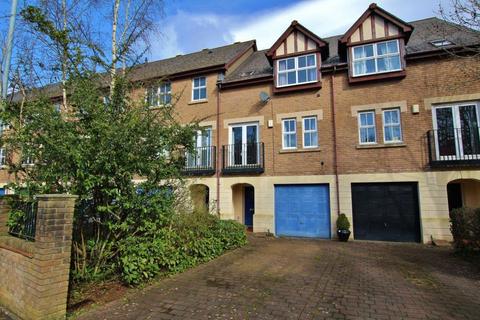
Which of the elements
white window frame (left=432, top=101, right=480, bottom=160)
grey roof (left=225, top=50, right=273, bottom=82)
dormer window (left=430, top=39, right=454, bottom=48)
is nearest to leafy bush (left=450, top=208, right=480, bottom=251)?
white window frame (left=432, top=101, right=480, bottom=160)

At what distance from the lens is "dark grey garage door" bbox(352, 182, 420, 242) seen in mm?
11398

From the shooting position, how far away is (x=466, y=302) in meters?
5.08

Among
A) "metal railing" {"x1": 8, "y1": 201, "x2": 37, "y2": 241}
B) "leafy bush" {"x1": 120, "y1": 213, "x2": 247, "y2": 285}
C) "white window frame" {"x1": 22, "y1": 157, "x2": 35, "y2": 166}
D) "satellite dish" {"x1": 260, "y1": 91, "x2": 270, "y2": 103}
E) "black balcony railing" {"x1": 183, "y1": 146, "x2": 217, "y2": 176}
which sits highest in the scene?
"satellite dish" {"x1": 260, "y1": 91, "x2": 270, "y2": 103}

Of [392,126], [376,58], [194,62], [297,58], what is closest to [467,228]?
[392,126]

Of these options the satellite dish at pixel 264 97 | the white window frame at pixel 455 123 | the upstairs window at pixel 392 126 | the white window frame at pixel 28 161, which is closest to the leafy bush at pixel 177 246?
the white window frame at pixel 28 161

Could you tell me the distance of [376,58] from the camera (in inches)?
485

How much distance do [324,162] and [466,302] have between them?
25.9 ft

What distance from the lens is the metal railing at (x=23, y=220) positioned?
5109mm

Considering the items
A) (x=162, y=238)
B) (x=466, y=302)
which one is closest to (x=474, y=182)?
(x=466, y=302)

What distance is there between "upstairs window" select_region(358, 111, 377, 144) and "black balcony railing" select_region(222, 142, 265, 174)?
4289 millimetres

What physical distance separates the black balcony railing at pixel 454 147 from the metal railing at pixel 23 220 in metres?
12.3

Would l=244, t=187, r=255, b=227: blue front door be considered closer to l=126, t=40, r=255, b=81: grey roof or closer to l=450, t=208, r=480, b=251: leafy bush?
l=126, t=40, r=255, b=81: grey roof

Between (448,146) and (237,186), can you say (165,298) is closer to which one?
(237,186)

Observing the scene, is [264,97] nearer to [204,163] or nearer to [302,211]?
[204,163]
